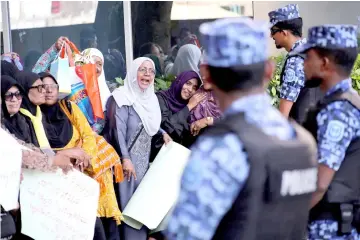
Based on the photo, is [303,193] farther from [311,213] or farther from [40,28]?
[40,28]

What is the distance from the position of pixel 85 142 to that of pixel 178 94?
4.37ft

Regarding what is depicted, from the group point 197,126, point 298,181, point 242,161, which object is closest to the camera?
point 242,161

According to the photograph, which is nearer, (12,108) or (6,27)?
(12,108)

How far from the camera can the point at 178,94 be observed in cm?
690

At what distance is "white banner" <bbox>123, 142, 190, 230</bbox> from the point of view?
20.9ft

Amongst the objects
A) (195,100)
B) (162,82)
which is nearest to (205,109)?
(195,100)

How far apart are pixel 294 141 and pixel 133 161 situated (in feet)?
12.9

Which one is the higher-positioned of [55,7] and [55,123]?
[55,7]

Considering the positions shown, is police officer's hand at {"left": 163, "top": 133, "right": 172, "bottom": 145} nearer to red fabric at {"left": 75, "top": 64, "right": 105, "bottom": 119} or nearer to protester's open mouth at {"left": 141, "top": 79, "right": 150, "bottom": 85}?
protester's open mouth at {"left": 141, "top": 79, "right": 150, "bottom": 85}

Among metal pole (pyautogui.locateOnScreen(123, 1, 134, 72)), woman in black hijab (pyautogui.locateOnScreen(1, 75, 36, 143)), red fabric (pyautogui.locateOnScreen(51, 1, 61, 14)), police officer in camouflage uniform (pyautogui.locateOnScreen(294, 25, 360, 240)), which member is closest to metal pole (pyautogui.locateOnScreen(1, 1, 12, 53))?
red fabric (pyautogui.locateOnScreen(51, 1, 61, 14))

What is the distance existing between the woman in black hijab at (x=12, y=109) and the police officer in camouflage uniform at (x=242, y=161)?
2797mm

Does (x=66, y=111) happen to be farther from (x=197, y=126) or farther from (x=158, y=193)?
(x=197, y=126)

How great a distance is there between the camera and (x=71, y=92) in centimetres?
626

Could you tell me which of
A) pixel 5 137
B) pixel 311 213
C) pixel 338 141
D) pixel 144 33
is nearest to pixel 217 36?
pixel 338 141
